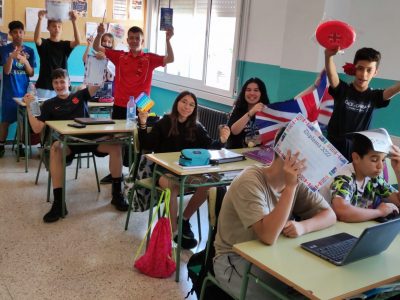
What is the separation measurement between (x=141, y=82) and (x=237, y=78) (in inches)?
43.4

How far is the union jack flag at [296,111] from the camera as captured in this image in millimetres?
3057

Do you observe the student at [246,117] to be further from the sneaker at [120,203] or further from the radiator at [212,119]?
the radiator at [212,119]

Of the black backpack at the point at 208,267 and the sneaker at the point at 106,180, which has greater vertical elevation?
the black backpack at the point at 208,267

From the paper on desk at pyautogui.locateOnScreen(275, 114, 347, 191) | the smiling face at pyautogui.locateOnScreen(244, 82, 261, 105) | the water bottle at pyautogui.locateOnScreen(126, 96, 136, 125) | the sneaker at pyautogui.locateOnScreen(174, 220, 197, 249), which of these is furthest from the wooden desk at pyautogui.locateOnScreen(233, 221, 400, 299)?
the water bottle at pyautogui.locateOnScreen(126, 96, 136, 125)

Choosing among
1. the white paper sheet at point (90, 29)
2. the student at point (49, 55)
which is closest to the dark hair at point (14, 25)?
the student at point (49, 55)

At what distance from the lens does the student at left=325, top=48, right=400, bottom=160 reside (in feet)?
9.10

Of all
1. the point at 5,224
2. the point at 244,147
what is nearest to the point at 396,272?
the point at 244,147

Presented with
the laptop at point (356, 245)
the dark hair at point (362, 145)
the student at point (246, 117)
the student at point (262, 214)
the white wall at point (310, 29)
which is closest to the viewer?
the laptop at point (356, 245)

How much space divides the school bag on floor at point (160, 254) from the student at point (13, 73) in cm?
304

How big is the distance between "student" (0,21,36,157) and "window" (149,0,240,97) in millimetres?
1856

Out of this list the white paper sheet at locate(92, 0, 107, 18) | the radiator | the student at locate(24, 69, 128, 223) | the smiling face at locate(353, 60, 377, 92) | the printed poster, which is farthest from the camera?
the white paper sheet at locate(92, 0, 107, 18)

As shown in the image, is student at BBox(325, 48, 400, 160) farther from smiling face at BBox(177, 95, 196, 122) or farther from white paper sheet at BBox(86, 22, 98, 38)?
white paper sheet at BBox(86, 22, 98, 38)

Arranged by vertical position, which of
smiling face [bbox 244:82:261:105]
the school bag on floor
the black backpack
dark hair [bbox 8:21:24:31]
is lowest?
the school bag on floor

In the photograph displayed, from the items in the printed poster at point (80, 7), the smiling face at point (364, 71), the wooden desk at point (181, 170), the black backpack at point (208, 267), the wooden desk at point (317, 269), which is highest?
the printed poster at point (80, 7)
